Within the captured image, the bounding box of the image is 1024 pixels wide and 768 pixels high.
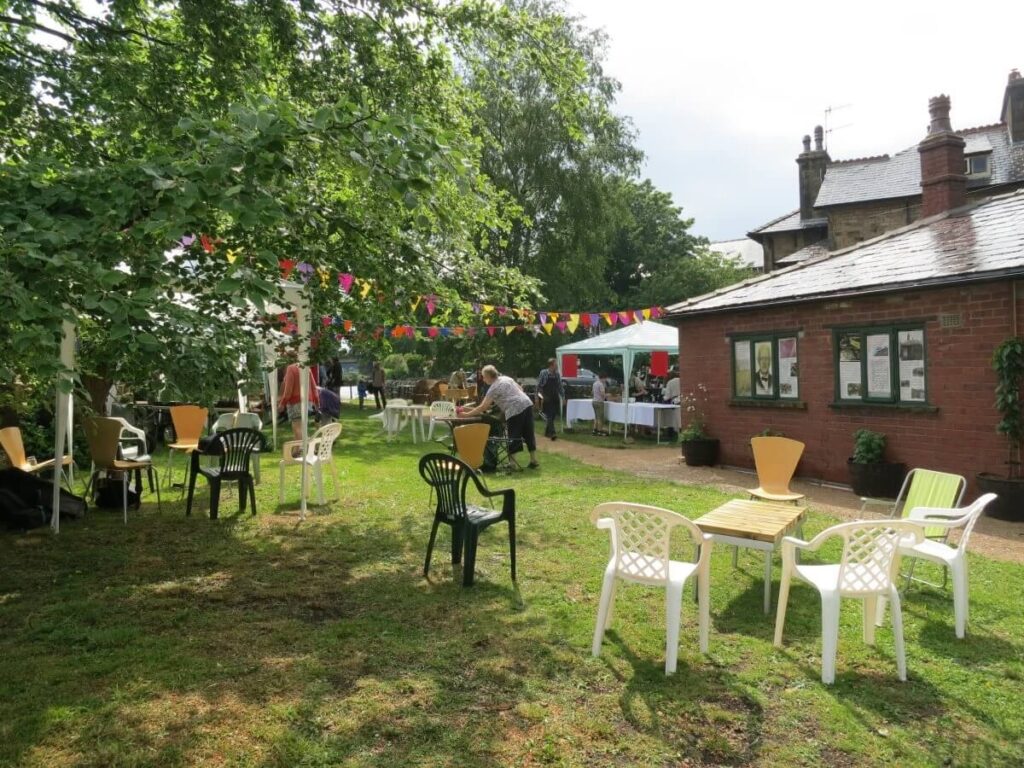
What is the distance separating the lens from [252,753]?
2.92 metres

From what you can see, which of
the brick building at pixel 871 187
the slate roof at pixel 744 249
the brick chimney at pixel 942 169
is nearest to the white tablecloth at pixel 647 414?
the brick chimney at pixel 942 169

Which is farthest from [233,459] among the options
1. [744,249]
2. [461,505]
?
[744,249]

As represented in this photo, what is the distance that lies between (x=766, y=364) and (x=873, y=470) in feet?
8.42

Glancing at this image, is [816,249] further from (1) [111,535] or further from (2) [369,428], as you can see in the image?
(1) [111,535]

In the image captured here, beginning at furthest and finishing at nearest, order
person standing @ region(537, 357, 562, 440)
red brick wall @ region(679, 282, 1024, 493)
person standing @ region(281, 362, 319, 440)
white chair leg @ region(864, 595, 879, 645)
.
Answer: person standing @ region(537, 357, 562, 440)
person standing @ region(281, 362, 319, 440)
red brick wall @ region(679, 282, 1024, 493)
white chair leg @ region(864, 595, 879, 645)

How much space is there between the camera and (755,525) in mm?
4504

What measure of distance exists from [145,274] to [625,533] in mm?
2926

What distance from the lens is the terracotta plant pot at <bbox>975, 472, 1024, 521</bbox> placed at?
761 cm

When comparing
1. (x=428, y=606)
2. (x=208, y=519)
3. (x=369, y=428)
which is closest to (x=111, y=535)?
(x=208, y=519)

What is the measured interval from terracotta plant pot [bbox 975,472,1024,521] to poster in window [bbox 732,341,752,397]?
4038 mm

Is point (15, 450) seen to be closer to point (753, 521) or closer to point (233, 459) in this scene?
point (233, 459)

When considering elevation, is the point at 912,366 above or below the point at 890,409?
above

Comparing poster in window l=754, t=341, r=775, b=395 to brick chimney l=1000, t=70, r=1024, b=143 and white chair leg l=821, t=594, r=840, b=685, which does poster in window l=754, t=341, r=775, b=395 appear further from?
brick chimney l=1000, t=70, r=1024, b=143

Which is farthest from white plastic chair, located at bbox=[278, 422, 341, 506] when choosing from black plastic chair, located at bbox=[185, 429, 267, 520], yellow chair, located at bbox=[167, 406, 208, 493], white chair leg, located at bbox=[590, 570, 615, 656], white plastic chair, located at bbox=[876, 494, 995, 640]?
white plastic chair, located at bbox=[876, 494, 995, 640]
